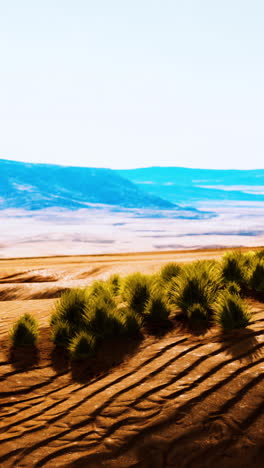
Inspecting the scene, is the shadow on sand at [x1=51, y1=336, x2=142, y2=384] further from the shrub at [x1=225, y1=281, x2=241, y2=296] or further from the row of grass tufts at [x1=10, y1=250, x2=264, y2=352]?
the shrub at [x1=225, y1=281, x2=241, y2=296]

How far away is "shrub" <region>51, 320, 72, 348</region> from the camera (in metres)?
5.79

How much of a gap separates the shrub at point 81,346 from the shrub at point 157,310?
96 centimetres

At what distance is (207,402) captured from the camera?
4.28m

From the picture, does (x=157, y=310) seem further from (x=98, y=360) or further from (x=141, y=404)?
(x=141, y=404)

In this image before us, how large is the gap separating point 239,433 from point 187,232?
475 feet

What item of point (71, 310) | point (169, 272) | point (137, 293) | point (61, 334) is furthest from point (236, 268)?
point (61, 334)

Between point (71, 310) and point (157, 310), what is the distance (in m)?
1.19

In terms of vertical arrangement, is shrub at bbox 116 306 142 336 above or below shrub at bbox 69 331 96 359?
above

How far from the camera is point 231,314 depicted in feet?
18.6

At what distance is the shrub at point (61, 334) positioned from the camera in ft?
19.0

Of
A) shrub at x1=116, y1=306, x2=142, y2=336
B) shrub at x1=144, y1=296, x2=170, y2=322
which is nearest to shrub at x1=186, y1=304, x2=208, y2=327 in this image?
shrub at x1=144, y1=296, x2=170, y2=322

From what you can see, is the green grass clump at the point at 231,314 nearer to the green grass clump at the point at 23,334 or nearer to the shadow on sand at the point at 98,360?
the shadow on sand at the point at 98,360

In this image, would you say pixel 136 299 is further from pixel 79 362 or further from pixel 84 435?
pixel 84 435

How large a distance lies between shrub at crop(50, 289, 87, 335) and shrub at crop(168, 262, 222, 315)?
125 cm
